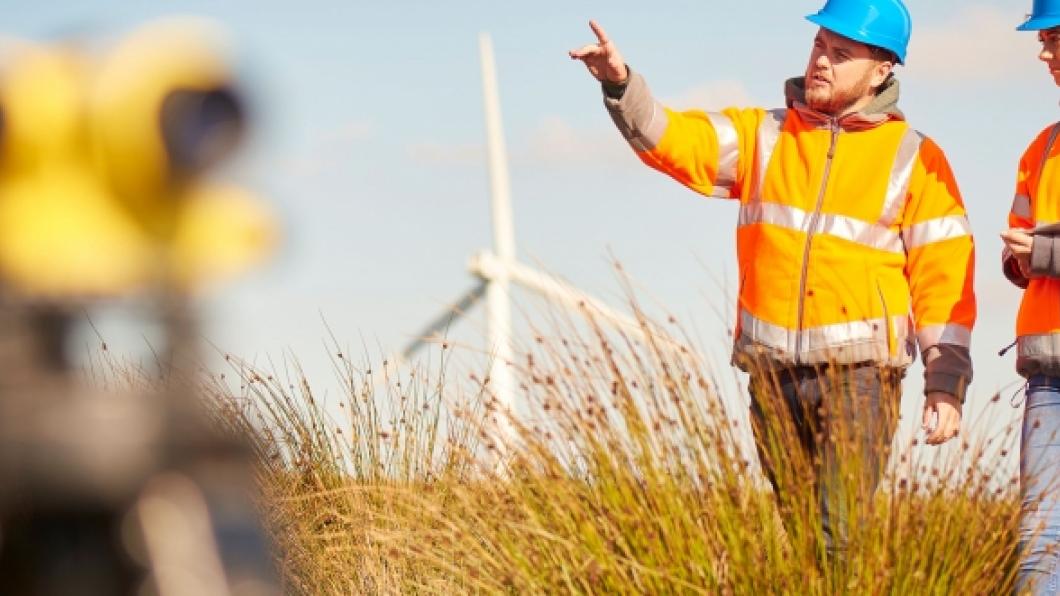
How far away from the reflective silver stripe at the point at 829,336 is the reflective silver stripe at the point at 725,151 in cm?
43

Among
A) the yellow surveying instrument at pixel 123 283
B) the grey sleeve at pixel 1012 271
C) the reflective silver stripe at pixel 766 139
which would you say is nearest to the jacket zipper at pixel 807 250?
the reflective silver stripe at pixel 766 139

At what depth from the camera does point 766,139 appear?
185 inches

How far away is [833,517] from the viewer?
13.8 feet

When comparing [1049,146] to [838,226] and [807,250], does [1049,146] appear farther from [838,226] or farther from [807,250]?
[807,250]

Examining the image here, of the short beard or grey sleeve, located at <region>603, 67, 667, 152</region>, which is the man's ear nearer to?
the short beard

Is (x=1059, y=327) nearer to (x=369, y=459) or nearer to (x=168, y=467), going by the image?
(x=369, y=459)

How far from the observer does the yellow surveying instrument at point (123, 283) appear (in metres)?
1.59

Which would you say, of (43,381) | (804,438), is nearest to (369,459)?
(804,438)

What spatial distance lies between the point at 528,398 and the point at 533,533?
1.35ft

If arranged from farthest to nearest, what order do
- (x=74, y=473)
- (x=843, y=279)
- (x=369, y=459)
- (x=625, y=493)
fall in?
(x=369, y=459) → (x=843, y=279) → (x=625, y=493) → (x=74, y=473)

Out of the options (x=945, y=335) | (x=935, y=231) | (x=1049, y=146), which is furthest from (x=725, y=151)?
(x=1049, y=146)

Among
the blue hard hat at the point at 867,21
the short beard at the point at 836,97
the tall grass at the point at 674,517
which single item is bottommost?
the tall grass at the point at 674,517

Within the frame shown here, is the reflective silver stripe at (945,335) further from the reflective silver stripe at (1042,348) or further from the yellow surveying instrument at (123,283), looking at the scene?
the yellow surveying instrument at (123,283)

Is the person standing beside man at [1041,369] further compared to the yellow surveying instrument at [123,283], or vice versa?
the person standing beside man at [1041,369]
